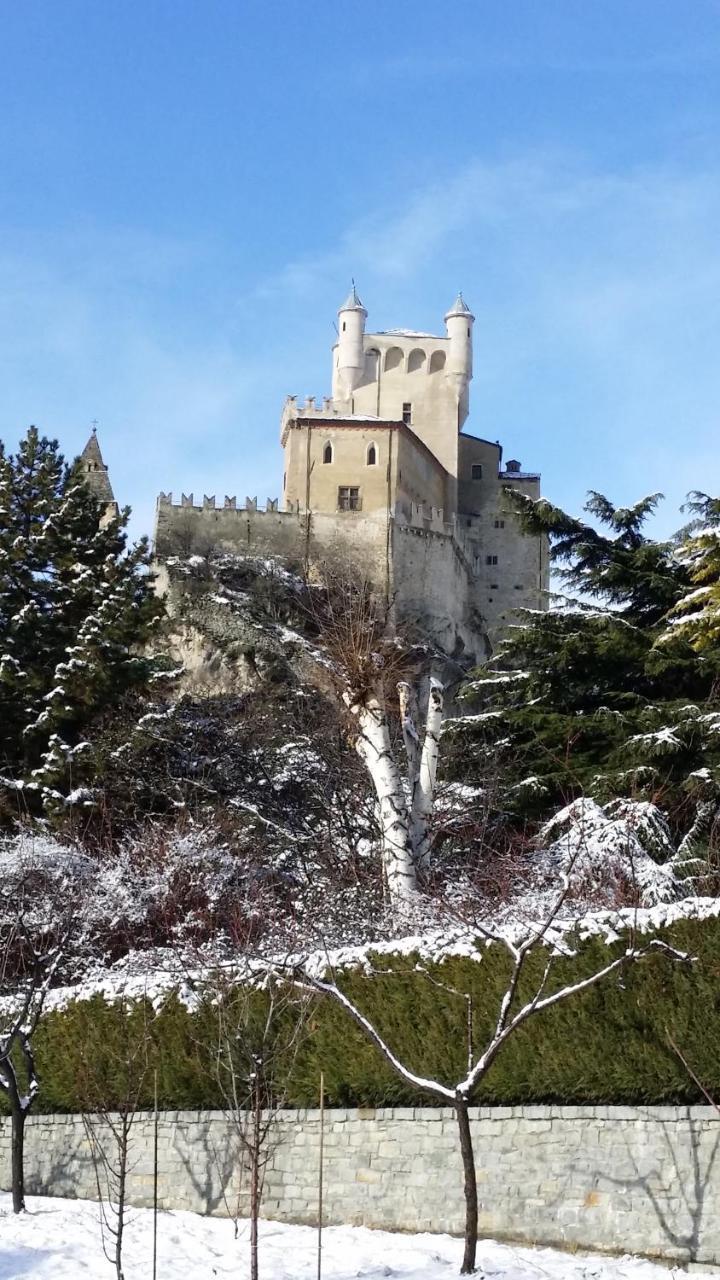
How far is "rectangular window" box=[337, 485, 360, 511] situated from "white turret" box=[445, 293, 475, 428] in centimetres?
1082

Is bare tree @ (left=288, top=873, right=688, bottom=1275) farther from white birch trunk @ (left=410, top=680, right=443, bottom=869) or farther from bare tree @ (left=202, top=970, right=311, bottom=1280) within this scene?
white birch trunk @ (left=410, top=680, right=443, bottom=869)

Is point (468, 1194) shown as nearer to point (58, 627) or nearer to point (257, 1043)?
point (257, 1043)

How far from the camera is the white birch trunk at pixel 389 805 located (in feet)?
63.7

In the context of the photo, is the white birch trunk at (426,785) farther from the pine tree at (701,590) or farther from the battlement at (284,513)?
the battlement at (284,513)

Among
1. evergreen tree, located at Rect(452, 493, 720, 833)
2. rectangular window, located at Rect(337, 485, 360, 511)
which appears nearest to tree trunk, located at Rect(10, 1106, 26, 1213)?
Answer: evergreen tree, located at Rect(452, 493, 720, 833)

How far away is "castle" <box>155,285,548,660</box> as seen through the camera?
191ft

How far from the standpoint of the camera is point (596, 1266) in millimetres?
12375

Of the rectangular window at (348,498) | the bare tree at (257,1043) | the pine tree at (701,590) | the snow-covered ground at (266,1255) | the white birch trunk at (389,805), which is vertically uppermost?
the rectangular window at (348,498)

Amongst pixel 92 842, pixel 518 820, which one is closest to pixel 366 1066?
pixel 518 820

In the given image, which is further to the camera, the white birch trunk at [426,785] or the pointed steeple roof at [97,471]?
the pointed steeple roof at [97,471]

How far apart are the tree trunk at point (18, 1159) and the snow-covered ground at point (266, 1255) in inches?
12.2

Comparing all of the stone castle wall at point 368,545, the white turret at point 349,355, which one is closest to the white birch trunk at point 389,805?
the stone castle wall at point 368,545

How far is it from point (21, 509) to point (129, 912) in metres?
12.4

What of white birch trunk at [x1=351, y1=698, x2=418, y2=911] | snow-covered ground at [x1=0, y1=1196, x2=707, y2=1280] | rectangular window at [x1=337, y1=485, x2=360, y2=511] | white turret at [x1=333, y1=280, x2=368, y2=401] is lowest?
snow-covered ground at [x1=0, y1=1196, x2=707, y2=1280]
